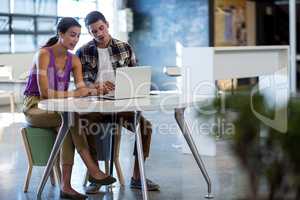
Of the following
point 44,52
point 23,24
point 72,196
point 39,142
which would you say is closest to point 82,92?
point 44,52

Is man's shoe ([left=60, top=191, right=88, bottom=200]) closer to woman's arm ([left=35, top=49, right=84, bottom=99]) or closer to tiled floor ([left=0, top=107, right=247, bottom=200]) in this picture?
tiled floor ([left=0, top=107, right=247, bottom=200])

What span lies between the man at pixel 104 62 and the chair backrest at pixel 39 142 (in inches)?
11.0

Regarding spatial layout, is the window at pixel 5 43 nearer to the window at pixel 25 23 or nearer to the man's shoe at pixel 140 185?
the window at pixel 25 23

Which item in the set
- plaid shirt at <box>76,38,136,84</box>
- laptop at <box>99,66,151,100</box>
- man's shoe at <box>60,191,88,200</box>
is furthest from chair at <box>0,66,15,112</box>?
laptop at <box>99,66,151,100</box>

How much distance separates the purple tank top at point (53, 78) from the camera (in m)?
3.45

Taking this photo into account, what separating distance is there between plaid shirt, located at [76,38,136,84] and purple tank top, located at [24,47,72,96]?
0.19 m

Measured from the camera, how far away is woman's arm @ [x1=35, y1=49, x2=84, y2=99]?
3.36 meters

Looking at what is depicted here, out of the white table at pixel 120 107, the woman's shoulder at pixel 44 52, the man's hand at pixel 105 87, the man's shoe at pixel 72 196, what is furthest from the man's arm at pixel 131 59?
Answer: the man's shoe at pixel 72 196

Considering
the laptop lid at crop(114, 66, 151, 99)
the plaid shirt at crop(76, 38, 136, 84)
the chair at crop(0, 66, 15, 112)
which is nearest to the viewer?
the laptop lid at crop(114, 66, 151, 99)

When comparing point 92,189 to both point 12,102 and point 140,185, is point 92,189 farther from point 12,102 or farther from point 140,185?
point 12,102

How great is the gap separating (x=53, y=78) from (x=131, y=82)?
61 cm

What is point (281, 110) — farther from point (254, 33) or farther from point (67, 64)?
point (254, 33)

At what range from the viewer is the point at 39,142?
3.53 meters

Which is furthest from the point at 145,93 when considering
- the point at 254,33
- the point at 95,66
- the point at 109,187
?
the point at 254,33
